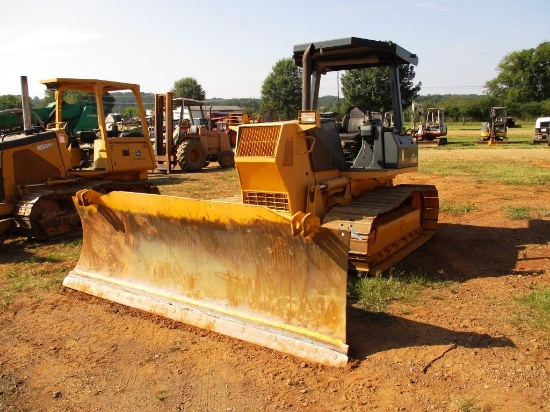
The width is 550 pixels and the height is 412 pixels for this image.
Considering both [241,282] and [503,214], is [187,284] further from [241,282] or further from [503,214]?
[503,214]

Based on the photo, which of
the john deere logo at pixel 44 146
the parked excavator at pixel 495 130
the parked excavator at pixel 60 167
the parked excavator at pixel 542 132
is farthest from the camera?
the parked excavator at pixel 495 130

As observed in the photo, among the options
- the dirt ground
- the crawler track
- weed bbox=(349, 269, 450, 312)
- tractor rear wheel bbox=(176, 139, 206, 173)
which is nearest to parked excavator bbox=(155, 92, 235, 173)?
tractor rear wheel bbox=(176, 139, 206, 173)

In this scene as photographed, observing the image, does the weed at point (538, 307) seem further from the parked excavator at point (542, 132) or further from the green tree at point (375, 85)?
the parked excavator at point (542, 132)

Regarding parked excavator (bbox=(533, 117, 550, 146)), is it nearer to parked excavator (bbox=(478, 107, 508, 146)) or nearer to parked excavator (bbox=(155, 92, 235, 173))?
parked excavator (bbox=(478, 107, 508, 146))

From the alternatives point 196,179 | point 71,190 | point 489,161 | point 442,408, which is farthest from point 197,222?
point 489,161

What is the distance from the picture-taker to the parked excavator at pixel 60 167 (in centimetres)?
771

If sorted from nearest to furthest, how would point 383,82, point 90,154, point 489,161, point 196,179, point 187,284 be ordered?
point 187,284 < point 383,82 < point 90,154 < point 196,179 < point 489,161

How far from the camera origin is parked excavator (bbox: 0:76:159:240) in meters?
7.71

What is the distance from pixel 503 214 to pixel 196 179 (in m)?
9.66

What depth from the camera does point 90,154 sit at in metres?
9.59

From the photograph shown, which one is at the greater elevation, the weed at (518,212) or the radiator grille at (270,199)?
the radiator grille at (270,199)

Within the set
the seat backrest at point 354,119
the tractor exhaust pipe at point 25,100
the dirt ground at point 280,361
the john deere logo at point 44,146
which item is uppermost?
the tractor exhaust pipe at point 25,100

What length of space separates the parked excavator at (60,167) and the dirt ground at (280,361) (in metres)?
2.76

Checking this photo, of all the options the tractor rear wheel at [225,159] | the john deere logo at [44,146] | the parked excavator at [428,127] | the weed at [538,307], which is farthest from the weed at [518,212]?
the parked excavator at [428,127]
